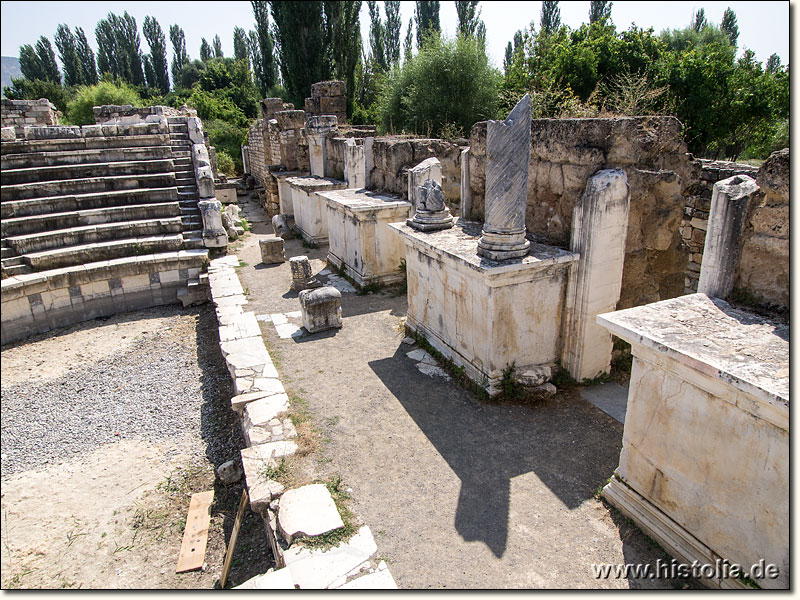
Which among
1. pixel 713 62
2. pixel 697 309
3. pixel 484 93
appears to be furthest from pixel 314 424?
pixel 713 62

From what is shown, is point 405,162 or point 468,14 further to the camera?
point 468,14

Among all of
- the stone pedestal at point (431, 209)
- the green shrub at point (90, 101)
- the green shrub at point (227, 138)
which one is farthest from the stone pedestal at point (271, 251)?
the green shrub at point (90, 101)

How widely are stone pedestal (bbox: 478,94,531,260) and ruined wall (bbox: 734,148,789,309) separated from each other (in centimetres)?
205

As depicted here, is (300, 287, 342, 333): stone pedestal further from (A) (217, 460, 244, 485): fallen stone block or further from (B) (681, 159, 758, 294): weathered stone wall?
(B) (681, 159, 758, 294): weathered stone wall

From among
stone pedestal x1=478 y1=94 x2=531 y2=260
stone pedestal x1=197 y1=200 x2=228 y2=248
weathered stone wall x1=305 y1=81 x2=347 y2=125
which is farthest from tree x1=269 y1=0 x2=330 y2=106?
stone pedestal x1=478 y1=94 x2=531 y2=260

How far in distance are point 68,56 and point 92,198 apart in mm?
43702

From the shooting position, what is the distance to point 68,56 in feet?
144

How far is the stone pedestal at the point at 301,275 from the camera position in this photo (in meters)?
9.27

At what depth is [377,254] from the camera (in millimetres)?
9234

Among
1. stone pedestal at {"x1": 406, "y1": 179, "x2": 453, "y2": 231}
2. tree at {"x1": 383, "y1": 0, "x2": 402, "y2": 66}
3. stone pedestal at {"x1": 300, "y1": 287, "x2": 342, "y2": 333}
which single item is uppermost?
tree at {"x1": 383, "y1": 0, "x2": 402, "y2": 66}

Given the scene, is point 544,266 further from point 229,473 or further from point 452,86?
point 452,86

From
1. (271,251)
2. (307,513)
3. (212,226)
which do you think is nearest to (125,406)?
(307,513)

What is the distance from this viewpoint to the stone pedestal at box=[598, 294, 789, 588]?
2877 mm

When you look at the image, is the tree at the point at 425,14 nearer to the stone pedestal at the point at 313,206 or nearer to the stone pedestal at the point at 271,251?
the stone pedestal at the point at 313,206
